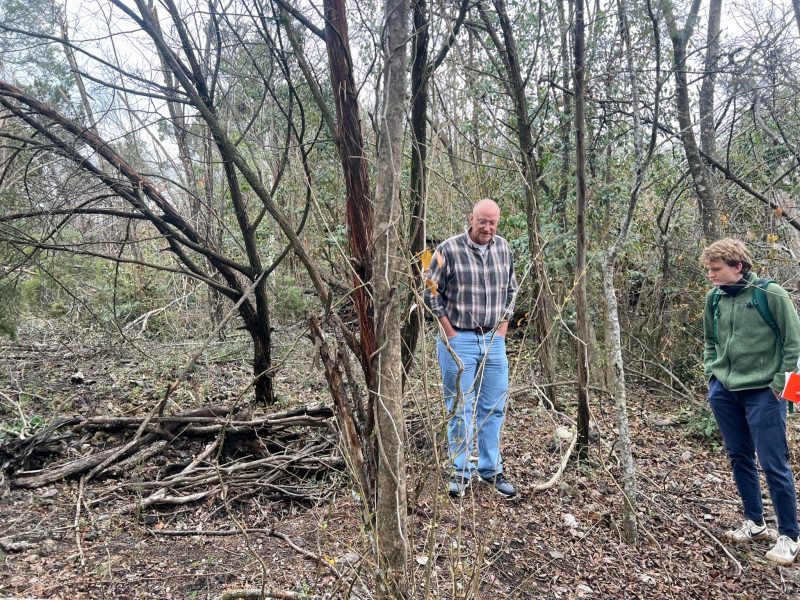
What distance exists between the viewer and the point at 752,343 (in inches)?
132

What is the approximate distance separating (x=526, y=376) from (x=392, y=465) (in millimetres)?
4249

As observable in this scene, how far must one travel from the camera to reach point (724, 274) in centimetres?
338

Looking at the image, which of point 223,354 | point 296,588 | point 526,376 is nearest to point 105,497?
point 296,588

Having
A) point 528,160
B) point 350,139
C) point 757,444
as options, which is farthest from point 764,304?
point 350,139

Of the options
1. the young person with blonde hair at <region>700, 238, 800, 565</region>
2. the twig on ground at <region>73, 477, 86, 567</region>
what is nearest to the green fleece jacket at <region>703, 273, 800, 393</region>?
the young person with blonde hair at <region>700, 238, 800, 565</region>

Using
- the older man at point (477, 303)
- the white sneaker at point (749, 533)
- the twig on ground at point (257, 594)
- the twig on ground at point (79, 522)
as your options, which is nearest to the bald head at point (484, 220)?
the older man at point (477, 303)

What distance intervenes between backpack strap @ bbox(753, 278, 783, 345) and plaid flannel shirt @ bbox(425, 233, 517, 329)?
58.0 inches

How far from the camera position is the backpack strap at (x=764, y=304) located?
3295 mm

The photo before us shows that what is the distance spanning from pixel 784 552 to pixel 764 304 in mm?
1500

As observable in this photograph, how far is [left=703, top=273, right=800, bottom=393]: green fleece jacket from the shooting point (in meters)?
3.20

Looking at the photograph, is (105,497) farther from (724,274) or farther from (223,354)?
(724,274)

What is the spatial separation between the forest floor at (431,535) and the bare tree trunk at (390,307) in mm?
95

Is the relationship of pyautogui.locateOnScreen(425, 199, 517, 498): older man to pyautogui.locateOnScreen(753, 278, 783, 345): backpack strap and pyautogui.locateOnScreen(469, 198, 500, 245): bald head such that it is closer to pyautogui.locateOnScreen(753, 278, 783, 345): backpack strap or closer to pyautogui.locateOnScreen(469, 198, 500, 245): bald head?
pyautogui.locateOnScreen(469, 198, 500, 245): bald head

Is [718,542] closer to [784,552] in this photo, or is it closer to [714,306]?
[784,552]
